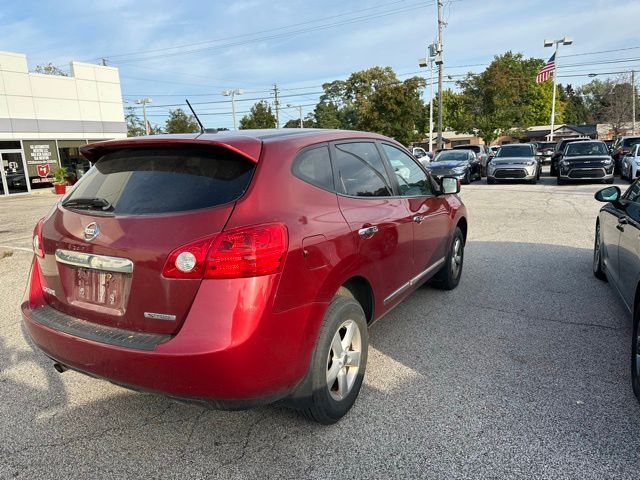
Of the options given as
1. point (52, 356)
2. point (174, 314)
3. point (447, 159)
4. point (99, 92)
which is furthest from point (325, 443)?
point (99, 92)

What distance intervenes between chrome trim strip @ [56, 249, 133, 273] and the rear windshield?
264mm

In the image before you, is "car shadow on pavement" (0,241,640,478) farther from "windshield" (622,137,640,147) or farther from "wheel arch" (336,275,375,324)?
"windshield" (622,137,640,147)

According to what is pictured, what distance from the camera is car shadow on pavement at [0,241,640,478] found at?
98.3 inches

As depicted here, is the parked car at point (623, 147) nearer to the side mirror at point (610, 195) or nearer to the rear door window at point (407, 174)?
the side mirror at point (610, 195)

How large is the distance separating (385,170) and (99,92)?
27592mm

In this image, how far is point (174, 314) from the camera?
2.26 metres

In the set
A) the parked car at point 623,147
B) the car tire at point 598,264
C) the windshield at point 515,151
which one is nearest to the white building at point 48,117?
the windshield at point 515,151

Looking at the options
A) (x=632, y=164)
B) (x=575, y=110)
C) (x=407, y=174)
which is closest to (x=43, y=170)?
(x=407, y=174)

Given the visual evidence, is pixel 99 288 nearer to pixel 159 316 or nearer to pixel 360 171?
pixel 159 316

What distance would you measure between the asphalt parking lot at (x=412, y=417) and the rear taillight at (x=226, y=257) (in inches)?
42.5

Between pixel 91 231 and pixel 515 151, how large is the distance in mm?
20728

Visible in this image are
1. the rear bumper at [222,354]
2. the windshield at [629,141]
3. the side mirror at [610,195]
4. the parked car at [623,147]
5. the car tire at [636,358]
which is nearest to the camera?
the rear bumper at [222,354]

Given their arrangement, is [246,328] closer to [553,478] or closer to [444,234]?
[553,478]

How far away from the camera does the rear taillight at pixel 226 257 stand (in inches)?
87.2
